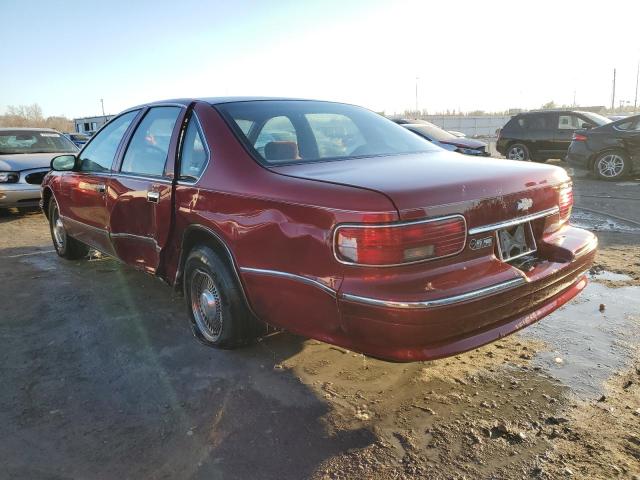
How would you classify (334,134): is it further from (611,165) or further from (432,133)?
(432,133)

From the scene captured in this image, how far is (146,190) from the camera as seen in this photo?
11.9 ft

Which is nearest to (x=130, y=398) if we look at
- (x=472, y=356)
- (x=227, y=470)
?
(x=227, y=470)

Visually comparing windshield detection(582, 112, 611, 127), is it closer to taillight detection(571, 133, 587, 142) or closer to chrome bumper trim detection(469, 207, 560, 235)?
taillight detection(571, 133, 587, 142)

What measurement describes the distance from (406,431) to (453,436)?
22 cm

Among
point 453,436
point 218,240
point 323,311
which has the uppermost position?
point 218,240

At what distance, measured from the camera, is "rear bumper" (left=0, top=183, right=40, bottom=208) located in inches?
324

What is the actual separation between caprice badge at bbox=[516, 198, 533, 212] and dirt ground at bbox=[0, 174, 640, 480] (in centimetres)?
99

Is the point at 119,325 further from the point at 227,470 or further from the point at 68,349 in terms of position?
the point at 227,470

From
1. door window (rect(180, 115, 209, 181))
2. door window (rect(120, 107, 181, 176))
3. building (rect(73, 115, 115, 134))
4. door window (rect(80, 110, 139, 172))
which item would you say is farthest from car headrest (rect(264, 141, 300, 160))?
building (rect(73, 115, 115, 134))

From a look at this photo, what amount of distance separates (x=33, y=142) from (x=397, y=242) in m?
9.69

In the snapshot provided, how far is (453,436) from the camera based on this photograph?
2.43 metres

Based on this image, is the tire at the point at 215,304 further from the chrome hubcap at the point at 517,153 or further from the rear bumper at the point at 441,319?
the chrome hubcap at the point at 517,153

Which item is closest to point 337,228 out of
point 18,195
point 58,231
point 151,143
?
point 151,143

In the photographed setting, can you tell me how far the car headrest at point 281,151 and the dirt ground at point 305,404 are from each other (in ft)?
4.13
